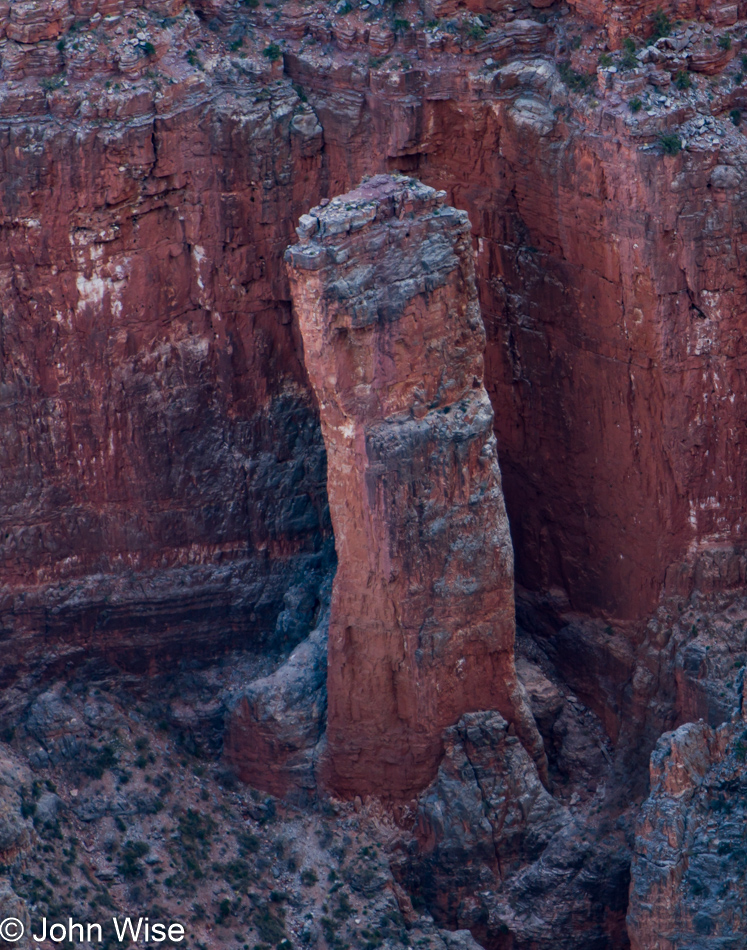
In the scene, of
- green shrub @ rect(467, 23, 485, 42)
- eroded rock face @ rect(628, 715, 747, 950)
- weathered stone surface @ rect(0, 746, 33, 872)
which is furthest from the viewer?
green shrub @ rect(467, 23, 485, 42)

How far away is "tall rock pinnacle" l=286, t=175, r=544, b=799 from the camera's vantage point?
53906 mm

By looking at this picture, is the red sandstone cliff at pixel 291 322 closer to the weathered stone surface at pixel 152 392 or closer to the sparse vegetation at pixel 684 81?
the weathered stone surface at pixel 152 392

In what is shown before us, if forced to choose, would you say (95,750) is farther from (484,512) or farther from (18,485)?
(484,512)

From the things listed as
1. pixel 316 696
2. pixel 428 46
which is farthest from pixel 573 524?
pixel 428 46

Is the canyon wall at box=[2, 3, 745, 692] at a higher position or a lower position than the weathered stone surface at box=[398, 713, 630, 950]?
higher

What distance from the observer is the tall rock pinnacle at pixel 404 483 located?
2122 inches

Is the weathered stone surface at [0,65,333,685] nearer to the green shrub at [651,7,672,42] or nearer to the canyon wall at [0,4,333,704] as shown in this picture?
the canyon wall at [0,4,333,704]

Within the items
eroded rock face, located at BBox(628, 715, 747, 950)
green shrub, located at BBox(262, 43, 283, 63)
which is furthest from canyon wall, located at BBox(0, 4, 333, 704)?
eroded rock face, located at BBox(628, 715, 747, 950)

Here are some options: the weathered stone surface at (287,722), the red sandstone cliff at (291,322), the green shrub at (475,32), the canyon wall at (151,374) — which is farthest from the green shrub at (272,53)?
the weathered stone surface at (287,722)

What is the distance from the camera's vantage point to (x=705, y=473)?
5841 cm

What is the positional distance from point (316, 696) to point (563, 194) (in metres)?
14.1

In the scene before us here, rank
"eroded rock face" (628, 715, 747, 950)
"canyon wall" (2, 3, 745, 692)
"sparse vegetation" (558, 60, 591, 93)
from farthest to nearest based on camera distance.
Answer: "sparse vegetation" (558, 60, 591, 93), "canyon wall" (2, 3, 745, 692), "eroded rock face" (628, 715, 747, 950)

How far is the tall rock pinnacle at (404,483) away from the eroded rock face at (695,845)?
465 centimetres

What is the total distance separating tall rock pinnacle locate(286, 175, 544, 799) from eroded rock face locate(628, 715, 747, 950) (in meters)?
Result: 4.65
